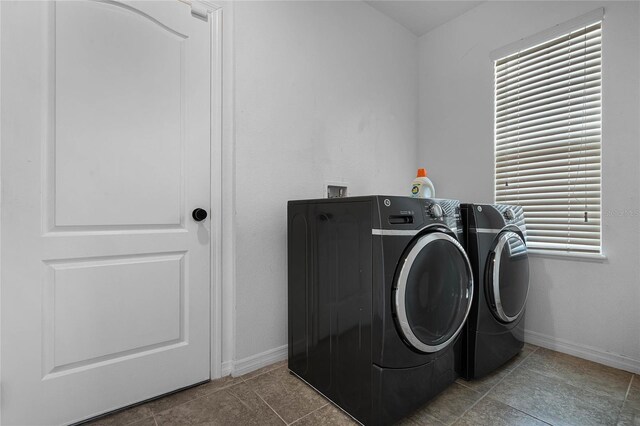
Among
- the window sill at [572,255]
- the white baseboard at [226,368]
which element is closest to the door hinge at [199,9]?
the white baseboard at [226,368]

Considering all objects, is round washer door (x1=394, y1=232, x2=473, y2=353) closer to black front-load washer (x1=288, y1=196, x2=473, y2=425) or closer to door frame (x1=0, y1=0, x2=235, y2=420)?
black front-load washer (x1=288, y1=196, x2=473, y2=425)

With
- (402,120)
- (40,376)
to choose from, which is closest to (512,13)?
(402,120)

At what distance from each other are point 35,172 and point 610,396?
2701mm

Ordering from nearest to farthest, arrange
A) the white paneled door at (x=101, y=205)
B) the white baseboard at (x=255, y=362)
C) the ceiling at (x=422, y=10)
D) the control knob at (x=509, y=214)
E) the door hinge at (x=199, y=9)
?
the white paneled door at (x=101, y=205)
the door hinge at (x=199, y=9)
the white baseboard at (x=255, y=362)
the control knob at (x=509, y=214)
the ceiling at (x=422, y=10)

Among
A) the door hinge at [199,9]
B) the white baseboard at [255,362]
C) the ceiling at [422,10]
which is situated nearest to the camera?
the door hinge at [199,9]

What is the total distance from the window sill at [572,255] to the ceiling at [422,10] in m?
1.88

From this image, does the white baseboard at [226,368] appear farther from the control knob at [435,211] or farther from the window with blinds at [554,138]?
the window with blinds at [554,138]

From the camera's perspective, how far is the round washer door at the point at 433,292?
1177 millimetres

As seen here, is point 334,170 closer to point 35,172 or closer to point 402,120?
point 402,120

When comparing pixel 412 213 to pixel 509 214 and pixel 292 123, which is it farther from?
pixel 292 123

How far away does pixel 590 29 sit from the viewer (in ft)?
5.89

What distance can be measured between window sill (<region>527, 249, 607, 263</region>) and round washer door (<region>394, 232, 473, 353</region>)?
892 millimetres

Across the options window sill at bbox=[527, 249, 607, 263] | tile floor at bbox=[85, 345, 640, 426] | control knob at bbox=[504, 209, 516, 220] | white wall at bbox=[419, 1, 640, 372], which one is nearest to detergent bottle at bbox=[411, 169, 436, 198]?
control knob at bbox=[504, 209, 516, 220]

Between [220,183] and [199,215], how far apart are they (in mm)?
204
